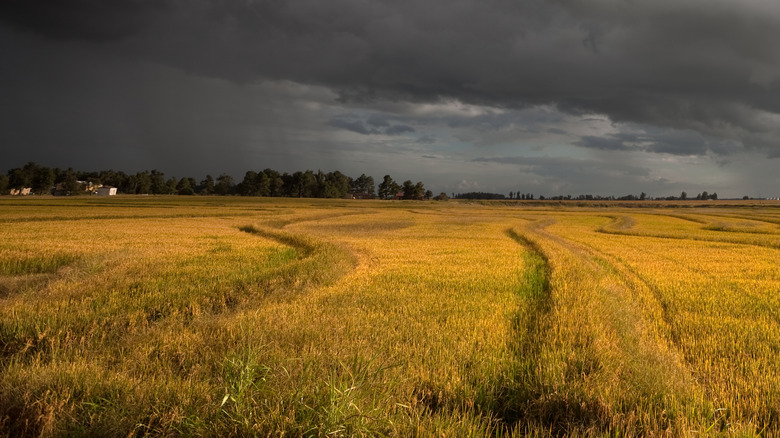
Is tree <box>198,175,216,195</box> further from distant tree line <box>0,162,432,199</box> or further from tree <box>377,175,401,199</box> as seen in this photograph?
tree <box>377,175,401,199</box>

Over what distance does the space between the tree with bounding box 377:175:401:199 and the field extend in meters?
149

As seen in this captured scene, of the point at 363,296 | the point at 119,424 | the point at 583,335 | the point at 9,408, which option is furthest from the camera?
the point at 363,296

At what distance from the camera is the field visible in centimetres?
374

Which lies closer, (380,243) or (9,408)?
(9,408)

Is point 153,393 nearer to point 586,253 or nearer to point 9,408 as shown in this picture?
point 9,408

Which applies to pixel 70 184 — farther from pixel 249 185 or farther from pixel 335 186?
pixel 335 186

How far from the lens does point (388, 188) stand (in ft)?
535

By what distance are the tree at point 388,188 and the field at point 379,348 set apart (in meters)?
149

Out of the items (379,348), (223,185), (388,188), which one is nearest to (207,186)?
(223,185)

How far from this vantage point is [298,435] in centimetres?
327

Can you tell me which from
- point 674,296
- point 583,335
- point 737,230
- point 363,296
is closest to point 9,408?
point 363,296

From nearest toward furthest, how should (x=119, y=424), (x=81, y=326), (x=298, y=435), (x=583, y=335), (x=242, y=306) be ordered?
(x=298, y=435), (x=119, y=424), (x=583, y=335), (x=81, y=326), (x=242, y=306)

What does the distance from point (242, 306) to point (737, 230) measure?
39.0 meters

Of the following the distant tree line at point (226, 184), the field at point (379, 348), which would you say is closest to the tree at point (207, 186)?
the distant tree line at point (226, 184)
